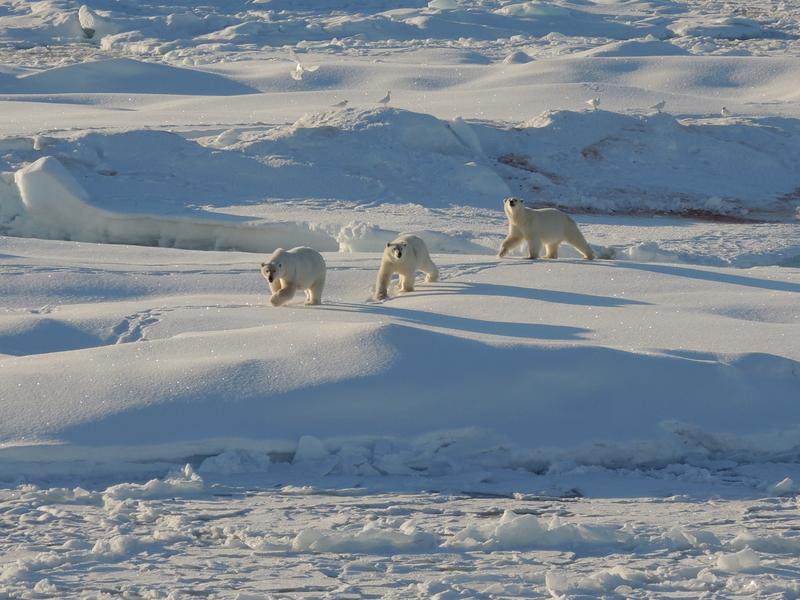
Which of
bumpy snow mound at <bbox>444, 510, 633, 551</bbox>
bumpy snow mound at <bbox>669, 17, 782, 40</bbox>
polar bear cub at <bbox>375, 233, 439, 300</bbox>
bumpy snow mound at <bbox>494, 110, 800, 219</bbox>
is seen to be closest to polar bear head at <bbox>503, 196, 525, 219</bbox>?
polar bear cub at <bbox>375, 233, 439, 300</bbox>

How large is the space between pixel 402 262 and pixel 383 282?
0.21 m

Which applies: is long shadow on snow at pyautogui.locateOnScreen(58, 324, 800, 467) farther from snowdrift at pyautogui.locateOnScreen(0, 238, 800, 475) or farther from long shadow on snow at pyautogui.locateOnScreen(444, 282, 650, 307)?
long shadow on snow at pyautogui.locateOnScreen(444, 282, 650, 307)

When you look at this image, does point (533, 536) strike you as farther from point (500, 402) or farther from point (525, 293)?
point (525, 293)

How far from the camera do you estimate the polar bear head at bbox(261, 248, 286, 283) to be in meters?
7.56

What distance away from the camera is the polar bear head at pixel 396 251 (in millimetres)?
7891

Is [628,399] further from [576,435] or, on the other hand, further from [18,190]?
[18,190]

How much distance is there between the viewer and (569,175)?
44.8 ft

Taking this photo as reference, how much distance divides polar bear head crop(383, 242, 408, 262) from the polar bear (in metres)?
1.31

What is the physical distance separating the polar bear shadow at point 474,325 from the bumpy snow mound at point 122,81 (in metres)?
12.4

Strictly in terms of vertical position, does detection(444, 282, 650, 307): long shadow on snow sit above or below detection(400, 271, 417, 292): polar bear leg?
below

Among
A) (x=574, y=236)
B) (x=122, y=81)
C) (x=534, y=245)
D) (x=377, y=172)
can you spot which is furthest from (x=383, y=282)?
(x=122, y=81)

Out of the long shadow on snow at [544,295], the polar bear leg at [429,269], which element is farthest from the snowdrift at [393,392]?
the polar bear leg at [429,269]

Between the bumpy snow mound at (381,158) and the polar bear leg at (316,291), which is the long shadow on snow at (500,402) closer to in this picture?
the polar bear leg at (316,291)

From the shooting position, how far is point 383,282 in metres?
8.22
